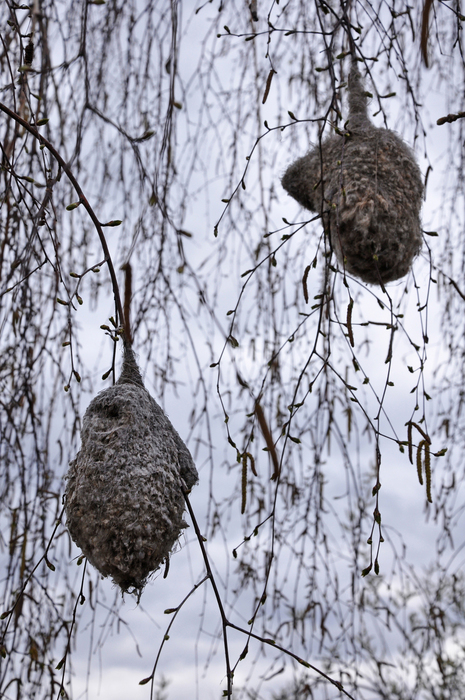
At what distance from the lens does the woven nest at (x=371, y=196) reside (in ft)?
4.71

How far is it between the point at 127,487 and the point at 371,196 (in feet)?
2.63

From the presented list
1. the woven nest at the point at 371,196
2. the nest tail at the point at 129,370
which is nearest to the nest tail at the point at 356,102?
the woven nest at the point at 371,196

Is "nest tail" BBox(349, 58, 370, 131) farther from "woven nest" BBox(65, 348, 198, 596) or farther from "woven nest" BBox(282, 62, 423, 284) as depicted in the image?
"woven nest" BBox(65, 348, 198, 596)

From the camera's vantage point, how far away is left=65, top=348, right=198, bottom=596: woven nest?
100cm

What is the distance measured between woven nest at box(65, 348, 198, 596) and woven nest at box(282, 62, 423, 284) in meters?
0.53

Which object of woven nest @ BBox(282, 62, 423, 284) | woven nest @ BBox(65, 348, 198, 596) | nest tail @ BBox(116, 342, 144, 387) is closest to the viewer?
woven nest @ BBox(65, 348, 198, 596)

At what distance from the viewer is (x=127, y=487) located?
1.02m

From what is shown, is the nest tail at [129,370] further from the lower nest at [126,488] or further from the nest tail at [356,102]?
the nest tail at [356,102]

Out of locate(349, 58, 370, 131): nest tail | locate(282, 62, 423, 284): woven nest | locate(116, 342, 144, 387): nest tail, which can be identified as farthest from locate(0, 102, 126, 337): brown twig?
locate(349, 58, 370, 131): nest tail

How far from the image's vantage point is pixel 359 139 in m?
1.57

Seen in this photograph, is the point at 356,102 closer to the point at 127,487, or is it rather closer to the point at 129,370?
the point at 129,370

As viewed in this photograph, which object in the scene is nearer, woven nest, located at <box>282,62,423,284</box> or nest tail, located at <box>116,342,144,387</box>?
nest tail, located at <box>116,342,144,387</box>

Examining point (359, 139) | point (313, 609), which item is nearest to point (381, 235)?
point (359, 139)

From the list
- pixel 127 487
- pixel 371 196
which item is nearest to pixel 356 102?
pixel 371 196
